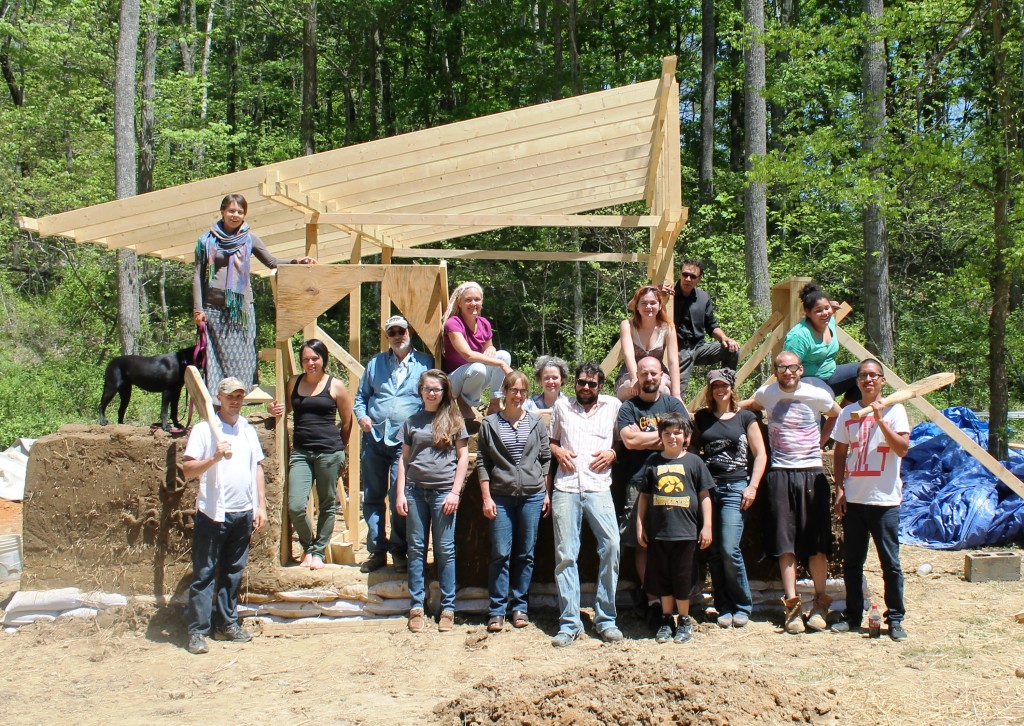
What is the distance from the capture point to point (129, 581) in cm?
634

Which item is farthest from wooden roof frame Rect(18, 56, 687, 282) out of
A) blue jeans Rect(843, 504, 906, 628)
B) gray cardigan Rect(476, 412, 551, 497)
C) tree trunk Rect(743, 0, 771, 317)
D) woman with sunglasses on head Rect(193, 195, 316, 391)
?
tree trunk Rect(743, 0, 771, 317)

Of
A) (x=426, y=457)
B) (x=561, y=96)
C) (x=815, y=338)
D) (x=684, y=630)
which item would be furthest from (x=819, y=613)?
(x=561, y=96)

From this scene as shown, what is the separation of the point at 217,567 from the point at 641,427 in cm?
292

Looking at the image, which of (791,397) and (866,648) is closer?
(866,648)

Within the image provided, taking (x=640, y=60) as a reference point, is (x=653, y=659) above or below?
below

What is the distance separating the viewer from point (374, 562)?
6.40 metres

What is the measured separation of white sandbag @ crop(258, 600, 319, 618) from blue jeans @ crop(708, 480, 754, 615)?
2.77 meters

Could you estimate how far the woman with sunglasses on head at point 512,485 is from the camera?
581cm

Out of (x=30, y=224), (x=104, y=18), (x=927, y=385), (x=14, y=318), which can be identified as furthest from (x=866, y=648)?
(x=14, y=318)

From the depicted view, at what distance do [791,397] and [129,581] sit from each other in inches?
188

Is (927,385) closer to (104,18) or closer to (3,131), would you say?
(104,18)

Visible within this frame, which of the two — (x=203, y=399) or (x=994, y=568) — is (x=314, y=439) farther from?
(x=994, y=568)

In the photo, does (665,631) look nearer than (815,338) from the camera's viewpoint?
Yes

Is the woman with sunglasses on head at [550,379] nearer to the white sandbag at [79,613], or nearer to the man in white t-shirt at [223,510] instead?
the man in white t-shirt at [223,510]
